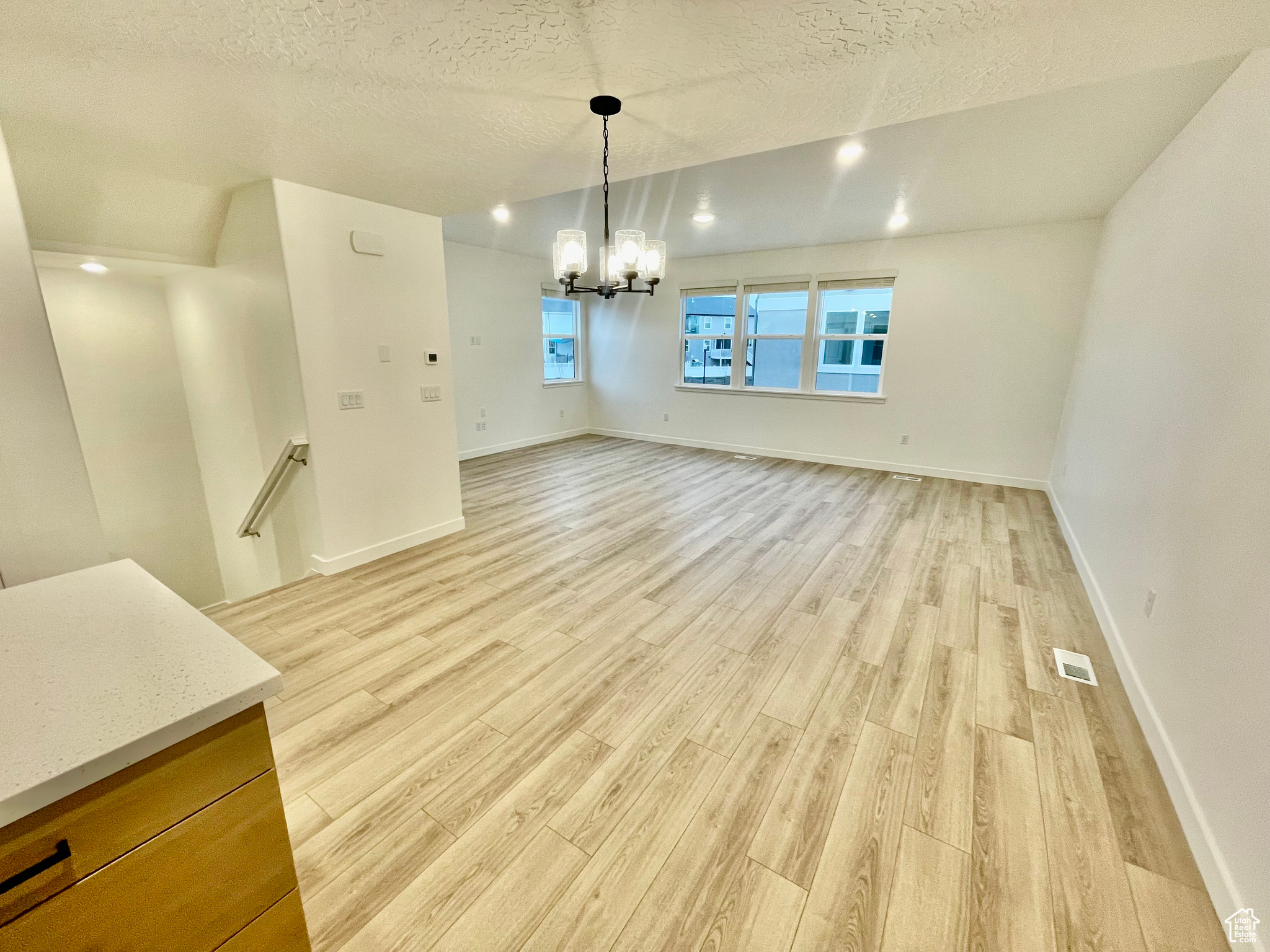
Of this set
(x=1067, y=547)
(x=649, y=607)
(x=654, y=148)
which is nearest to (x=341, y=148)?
(x=654, y=148)

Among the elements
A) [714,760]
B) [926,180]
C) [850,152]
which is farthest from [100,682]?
[926,180]

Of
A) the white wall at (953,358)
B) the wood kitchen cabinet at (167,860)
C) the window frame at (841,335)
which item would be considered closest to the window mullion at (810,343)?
the window frame at (841,335)

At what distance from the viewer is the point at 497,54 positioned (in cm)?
162

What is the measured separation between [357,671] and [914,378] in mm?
5659

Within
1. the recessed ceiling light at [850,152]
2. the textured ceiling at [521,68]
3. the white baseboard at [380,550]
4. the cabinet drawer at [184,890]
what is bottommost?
the white baseboard at [380,550]

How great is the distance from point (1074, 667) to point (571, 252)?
310 centimetres

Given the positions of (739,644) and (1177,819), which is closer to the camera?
(1177,819)

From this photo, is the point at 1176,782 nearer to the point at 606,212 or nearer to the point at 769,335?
the point at 606,212

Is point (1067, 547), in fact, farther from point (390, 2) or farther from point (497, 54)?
point (390, 2)

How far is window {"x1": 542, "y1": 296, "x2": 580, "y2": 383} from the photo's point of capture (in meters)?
7.09

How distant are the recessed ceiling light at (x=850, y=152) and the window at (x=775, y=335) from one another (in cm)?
284

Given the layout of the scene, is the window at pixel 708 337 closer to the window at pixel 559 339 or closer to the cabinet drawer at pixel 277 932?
the window at pixel 559 339

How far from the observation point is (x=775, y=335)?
609 centimetres

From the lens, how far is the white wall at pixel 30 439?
1.38 meters
